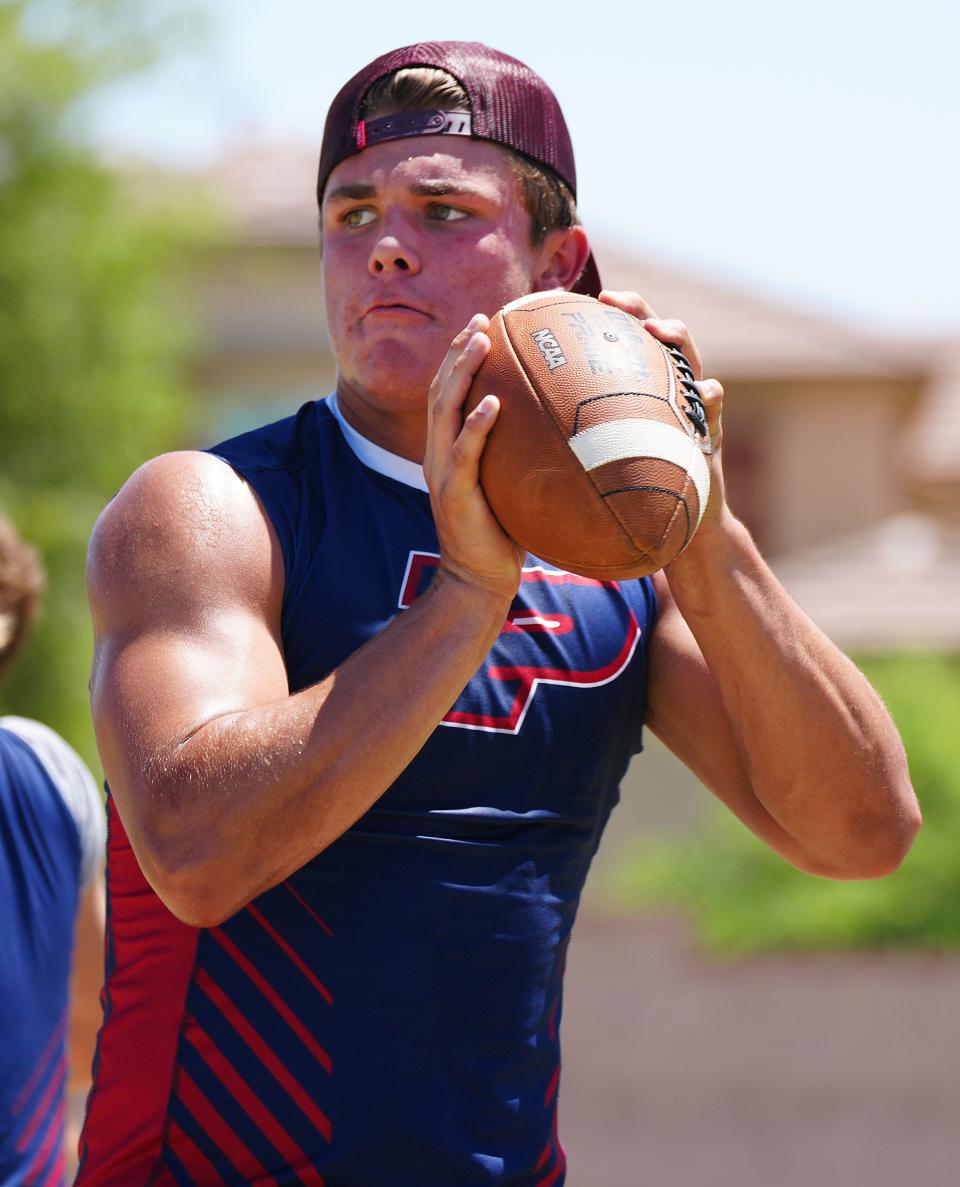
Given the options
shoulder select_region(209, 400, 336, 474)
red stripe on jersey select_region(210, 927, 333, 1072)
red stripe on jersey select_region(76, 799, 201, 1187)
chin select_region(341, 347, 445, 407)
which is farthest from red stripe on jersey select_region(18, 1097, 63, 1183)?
chin select_region(341, 347, 445, 407)

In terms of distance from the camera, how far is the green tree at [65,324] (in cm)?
1148

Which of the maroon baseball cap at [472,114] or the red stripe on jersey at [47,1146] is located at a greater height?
the maroon baseball cap at [472,114]

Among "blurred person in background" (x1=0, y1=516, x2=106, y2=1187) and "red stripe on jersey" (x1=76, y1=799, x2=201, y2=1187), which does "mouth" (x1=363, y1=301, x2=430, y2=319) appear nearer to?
"red stripe on jersey" (x1=76, y1=799, x2=201, y2=1187)

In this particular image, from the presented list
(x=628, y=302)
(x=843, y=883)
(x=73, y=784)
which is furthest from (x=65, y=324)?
(x=628, y=302)

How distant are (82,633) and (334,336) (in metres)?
9.31

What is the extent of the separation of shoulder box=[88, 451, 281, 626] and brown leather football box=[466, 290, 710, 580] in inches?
13.6

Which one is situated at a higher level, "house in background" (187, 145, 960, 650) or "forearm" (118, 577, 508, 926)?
"house in background" (187, 145, 960, 650)

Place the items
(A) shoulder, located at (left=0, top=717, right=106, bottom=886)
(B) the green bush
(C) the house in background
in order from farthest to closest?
(C) the house in background → (B) the green bush → (A) shoulder, located at (left=0, top=717, right=106, bottom=886)

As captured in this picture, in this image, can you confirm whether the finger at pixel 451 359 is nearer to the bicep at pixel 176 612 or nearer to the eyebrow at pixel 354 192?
the bicep at pixel 176 612

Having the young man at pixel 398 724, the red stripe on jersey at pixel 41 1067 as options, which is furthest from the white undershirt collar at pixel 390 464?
the red stripe on jersey at pixel 41 1067

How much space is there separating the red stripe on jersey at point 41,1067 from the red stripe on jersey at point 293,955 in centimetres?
100

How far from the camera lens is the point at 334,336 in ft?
8.70

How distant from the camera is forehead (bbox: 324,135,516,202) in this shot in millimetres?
2568

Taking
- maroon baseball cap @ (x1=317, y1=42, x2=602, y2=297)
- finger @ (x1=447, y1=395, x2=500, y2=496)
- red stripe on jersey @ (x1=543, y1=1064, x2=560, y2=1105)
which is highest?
maroon baseball cap @ (x1=317, y1=42, x2=602, y2=297)
